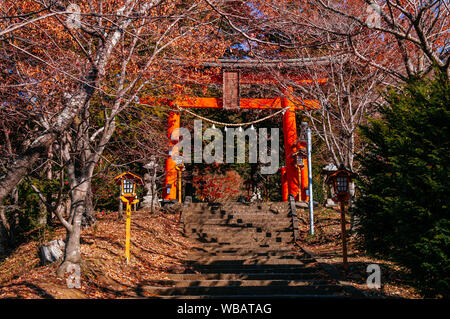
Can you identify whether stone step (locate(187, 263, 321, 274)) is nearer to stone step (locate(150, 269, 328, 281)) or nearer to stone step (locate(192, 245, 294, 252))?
stone step (locate(150, 269, 328, 281))

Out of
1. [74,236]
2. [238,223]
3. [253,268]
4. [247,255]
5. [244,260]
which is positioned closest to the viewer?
[74,236]

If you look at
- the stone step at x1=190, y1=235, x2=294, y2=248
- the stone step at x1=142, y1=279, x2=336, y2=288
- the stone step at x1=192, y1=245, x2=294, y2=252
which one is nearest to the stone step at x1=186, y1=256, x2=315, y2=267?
the stone step at x1=192, y1=245, x2=294, y2=252

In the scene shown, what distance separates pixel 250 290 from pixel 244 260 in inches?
101

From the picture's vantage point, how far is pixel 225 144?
18031 mm

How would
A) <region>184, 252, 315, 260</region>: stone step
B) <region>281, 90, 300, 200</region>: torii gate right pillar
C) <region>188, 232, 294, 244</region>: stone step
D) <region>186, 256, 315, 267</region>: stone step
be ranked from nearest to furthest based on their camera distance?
1. <region>186, 256, 315, 267</region>: stone step
2. <region>184, 252, 315, 260</region>: stone step
3. <region>188, 232, 294, 244</region>: stone step
4. <region>281, 90, 300, 200</region>: torii gate right pillar

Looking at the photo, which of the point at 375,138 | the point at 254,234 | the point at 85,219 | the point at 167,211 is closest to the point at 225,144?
the point at 167,211

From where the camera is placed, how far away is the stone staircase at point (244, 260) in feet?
21.1

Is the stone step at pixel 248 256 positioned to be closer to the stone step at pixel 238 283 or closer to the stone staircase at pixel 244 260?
the stone staircase at pixel 244 260

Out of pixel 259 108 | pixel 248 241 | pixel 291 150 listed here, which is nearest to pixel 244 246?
pixel 248 241

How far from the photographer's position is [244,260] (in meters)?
8.96

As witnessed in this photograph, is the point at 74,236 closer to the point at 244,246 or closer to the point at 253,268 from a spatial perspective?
the point at 253,268

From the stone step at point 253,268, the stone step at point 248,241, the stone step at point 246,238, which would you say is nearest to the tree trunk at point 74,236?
the stone step at point 253,268

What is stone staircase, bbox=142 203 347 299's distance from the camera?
6441 millimetres
